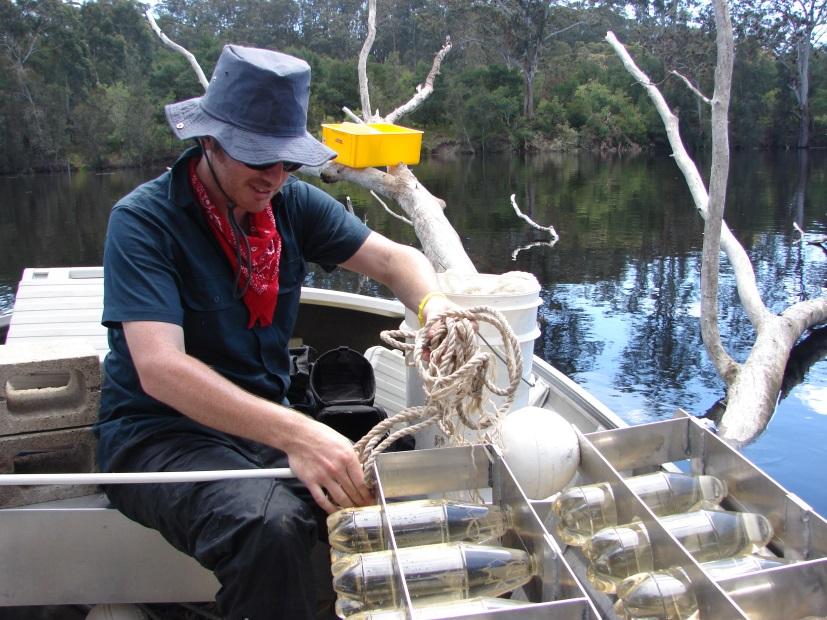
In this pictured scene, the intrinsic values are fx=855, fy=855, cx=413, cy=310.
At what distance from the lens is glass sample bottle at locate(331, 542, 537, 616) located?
149 cm

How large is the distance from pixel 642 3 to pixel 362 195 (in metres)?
27.7

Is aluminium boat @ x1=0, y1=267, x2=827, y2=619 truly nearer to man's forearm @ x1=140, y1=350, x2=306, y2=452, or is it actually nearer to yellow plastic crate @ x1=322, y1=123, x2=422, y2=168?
man's forearm @ x1=140, y1=350, x2=306, y2=452

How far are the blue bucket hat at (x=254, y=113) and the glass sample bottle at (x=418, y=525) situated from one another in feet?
2.94

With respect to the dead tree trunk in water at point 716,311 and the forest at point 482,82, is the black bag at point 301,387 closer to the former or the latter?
the dead tree trunk in water at point 716,311

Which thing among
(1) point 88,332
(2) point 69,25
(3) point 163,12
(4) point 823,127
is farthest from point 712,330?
(3) point 163,12

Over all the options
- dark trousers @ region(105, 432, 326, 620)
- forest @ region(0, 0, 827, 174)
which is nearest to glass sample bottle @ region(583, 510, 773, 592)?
dark trousers @ region(105, 432, 326, 620)

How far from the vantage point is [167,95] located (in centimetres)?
4503

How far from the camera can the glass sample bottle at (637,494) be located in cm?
167

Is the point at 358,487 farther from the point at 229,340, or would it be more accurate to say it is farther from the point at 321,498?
the point at 229,340

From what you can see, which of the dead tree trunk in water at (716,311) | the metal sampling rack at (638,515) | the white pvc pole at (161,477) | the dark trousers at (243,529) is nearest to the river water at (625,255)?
the dead tree trunk in water at (716,311)

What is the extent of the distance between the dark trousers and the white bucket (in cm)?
81

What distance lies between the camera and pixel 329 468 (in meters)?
1.86

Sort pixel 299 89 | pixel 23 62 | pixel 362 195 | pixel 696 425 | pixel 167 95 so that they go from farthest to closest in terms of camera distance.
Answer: pixel 167 95 → pixel 23 62 → pixel 362 195 → pixel 299 89 → pixel 696 425

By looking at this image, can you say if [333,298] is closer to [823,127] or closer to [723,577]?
[723,577]
